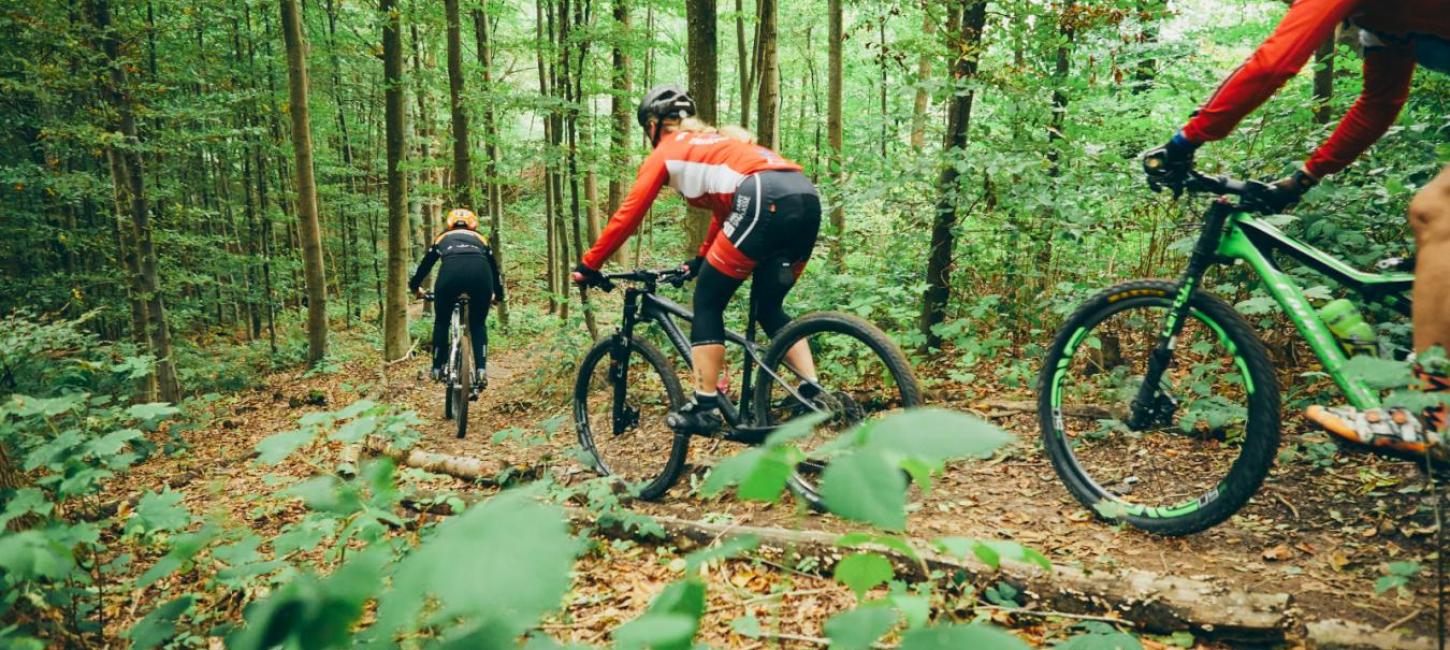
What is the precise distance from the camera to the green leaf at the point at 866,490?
2.44ft

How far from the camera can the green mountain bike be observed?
92.8 inches

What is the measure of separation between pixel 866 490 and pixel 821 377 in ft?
10.1

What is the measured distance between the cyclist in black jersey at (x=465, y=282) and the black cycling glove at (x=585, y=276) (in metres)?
3.47

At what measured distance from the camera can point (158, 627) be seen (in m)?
1.50

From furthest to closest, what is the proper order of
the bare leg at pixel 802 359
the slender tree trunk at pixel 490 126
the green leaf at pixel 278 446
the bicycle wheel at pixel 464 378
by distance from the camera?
the slender tree trunk at pixel 490 126
the bicycle wheel at pixel 464 378
the bare leg at pixel 802 359
the green leaf at pixel 278 446

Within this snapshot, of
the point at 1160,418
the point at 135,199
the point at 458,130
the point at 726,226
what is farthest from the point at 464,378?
the point at 135,199

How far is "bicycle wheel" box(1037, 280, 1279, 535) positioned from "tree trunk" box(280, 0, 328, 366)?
36.9ft

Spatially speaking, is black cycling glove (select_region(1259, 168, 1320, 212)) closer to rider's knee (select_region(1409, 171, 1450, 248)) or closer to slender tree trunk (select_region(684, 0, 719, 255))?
rider's knee (select_region(1409, 171, 1450, 248))

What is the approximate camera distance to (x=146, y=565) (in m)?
4.04

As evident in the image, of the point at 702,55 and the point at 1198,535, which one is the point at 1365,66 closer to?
the point at 1198,535

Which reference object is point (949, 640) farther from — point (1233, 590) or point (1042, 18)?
point (1042, 18)

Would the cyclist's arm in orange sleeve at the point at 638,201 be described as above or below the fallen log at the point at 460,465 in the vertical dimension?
above

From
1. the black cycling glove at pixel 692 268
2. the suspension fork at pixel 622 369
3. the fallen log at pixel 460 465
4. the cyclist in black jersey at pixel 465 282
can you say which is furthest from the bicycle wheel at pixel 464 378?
the black cycling glove at pixel 692 268

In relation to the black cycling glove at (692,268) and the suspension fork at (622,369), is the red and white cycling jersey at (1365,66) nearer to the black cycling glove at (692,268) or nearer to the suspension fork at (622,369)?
the black cycling glove at (692,268)
